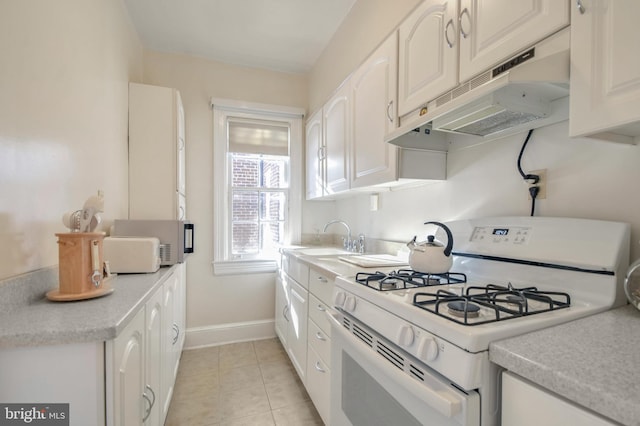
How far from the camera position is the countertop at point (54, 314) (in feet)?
2.40

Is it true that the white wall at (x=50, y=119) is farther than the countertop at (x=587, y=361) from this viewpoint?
Yes

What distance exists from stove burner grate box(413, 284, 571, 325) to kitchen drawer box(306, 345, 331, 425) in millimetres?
821

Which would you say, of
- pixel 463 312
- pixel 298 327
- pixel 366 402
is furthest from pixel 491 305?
pixel 298 327

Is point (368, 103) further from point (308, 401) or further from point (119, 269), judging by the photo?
point (308, 401)

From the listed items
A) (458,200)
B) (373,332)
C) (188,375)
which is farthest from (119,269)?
(458,200)

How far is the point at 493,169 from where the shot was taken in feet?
4.16

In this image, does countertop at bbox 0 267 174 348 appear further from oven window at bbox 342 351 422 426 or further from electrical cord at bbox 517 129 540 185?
electrical cord at bbox 517 129 540 185

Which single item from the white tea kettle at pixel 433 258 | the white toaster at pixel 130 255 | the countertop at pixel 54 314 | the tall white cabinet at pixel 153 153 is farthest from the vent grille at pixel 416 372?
the tall white cabinet at pixel 153 153

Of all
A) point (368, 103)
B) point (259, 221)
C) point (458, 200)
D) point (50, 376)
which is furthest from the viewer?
point (259, 221)

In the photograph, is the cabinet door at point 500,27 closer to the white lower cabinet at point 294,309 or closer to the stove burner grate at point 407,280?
the stove burner grate at point 407,280

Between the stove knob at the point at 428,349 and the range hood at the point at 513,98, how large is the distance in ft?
2.40

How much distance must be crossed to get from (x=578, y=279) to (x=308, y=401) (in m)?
1.69

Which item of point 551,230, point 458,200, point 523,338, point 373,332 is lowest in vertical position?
point 373,332

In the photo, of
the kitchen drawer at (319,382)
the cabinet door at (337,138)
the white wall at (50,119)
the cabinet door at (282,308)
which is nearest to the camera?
the white wall at (50,119)
